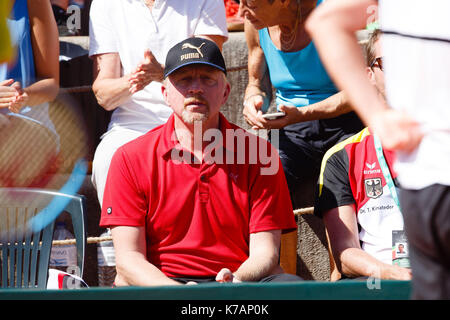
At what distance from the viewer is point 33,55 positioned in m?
3.38

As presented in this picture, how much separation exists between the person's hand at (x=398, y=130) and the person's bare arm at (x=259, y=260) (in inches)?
53.8

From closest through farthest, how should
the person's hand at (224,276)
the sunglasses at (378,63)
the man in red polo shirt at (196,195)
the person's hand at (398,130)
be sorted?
the person's hand at (398,130)
the person's hand at (224,276)
the man in red polo shirt at (196,195)
the sunglasses at (378,63)

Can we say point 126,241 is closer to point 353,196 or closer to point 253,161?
point 253,161

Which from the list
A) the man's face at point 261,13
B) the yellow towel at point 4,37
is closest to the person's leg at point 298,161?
the man's face at point 261,13

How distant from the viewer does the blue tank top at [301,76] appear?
3443mm

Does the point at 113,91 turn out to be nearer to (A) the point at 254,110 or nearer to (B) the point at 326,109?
(A) the point at 254,110

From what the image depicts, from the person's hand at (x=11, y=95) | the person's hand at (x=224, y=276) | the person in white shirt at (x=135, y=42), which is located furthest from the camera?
the person in white shirt at (x=135, y=42)

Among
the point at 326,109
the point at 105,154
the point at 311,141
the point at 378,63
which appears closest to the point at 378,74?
the point at 378,63

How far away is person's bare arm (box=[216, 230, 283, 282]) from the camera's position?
250 cm

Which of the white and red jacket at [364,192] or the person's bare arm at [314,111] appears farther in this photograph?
the person's bare arm at [314,111]

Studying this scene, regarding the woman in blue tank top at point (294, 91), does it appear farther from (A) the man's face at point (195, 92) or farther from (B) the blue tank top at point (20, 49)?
(B) the blue tank top at point (20, 49)

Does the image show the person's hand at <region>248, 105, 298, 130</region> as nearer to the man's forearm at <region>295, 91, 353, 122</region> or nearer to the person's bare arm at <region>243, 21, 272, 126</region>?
the man's forearm at <region>295, 91, 353, 122</region>

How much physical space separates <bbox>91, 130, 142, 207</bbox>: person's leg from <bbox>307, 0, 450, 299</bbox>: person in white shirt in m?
2.18
